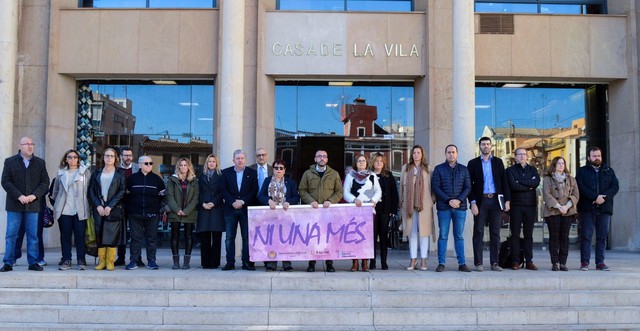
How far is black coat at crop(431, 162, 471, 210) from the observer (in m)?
9.13

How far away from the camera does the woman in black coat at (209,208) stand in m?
9.46

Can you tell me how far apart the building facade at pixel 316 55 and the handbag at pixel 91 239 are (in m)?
4.44

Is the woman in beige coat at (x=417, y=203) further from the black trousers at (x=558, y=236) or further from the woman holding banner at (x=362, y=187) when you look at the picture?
the black trousers at (x=558, y=236)

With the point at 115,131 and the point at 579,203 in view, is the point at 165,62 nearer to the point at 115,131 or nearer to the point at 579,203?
the point at 115,131

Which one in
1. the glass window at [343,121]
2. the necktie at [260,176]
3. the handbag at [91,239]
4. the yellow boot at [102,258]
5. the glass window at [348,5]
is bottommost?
the yellow boot at [102,258]

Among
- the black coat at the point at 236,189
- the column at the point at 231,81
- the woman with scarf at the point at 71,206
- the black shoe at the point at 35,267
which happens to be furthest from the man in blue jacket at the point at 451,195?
the black shoe at the point at 35,267

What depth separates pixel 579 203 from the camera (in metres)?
9.70

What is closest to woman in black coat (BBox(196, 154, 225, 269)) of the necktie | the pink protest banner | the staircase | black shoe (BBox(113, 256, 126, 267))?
the necktie

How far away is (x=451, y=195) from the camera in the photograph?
360 inches

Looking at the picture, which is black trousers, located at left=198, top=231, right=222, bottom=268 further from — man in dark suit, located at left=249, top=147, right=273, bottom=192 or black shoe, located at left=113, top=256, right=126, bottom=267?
black shoe, located at left=113, top=256, right=126, bottom=267

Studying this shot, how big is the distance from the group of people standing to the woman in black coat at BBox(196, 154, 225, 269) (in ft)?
0.05

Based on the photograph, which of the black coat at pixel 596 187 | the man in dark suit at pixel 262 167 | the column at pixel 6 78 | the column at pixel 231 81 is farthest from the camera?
the column at pixel 6 78

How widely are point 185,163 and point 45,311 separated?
3290mm

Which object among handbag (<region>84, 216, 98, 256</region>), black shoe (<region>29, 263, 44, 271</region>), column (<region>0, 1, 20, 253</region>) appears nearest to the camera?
black shoe (<region>29, 263, 44, 271</region>)
